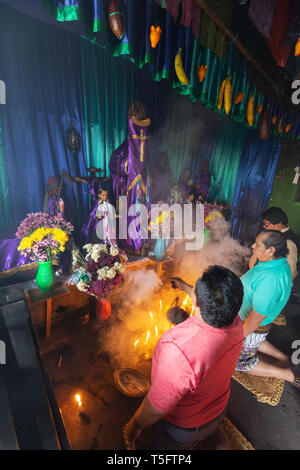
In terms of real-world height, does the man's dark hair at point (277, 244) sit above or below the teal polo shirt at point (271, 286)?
above

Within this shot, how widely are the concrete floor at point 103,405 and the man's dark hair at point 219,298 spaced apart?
171 centimetres

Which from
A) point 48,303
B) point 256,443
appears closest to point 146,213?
point 48,303

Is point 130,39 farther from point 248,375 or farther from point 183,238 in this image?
point 248,375

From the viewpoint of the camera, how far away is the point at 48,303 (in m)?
2.81

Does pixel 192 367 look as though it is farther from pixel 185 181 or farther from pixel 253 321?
pixel 185 181

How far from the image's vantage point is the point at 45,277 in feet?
9.55

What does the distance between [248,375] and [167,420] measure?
1.96 meters

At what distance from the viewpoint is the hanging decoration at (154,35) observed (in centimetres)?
269

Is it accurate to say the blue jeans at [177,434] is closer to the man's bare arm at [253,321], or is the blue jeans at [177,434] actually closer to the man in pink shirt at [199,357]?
the man in pink shirt at [199,357]

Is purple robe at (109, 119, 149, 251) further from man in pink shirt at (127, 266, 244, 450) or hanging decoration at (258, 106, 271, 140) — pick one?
hanging decoration at (258, 106, 271, 140)

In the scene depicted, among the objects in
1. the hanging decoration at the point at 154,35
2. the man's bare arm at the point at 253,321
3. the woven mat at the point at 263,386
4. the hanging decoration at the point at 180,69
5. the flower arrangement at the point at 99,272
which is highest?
→ the hanging decoration at the point at 154,35

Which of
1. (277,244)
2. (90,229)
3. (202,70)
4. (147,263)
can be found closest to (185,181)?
(202,70)

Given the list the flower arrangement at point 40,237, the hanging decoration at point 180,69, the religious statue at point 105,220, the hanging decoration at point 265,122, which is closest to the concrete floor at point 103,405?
the flower arrangement at point 40,237

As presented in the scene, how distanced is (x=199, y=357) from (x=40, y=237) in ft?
7.58
